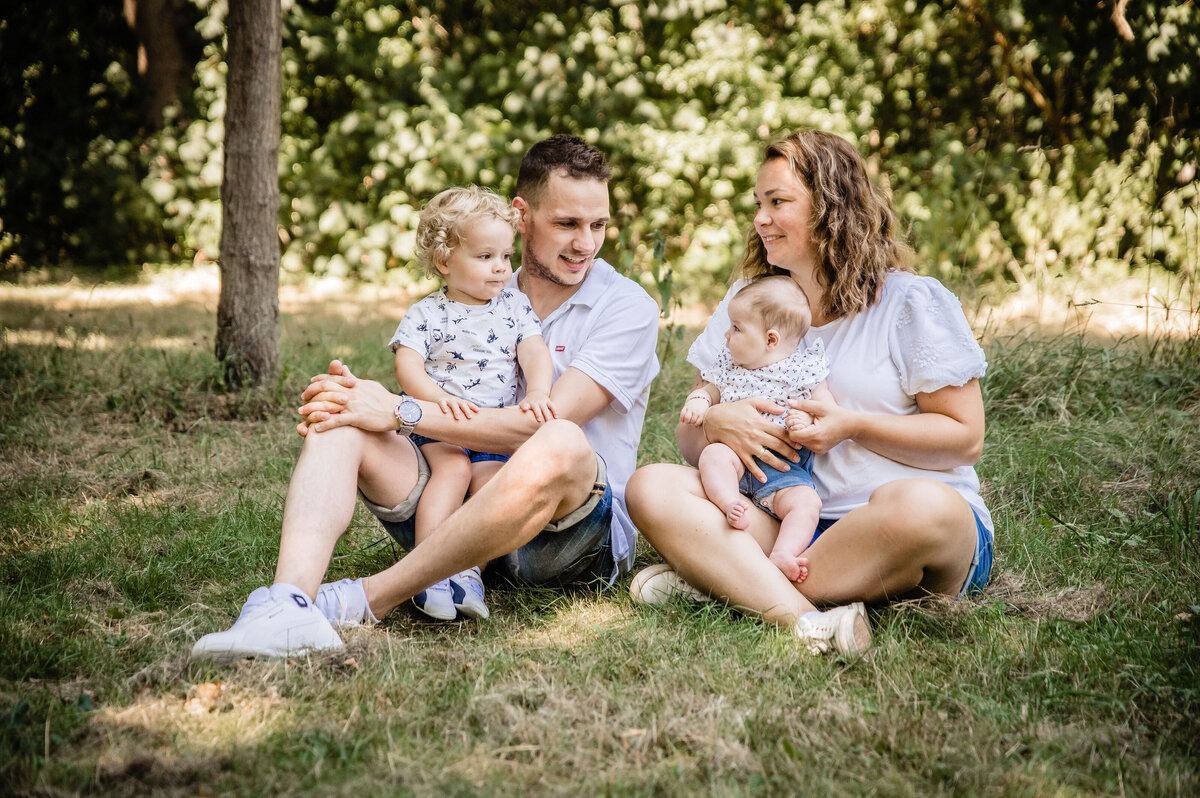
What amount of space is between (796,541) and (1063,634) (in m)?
0.66

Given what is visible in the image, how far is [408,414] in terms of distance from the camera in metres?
2.44

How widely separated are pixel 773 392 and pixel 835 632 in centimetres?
64

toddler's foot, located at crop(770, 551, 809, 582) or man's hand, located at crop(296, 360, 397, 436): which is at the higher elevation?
man's hand, located at crop(296, 360, 397, 436)

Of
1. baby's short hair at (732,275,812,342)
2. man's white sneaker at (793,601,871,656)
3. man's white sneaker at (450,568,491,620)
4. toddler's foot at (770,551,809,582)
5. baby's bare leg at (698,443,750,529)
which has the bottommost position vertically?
man's white sneaker at (450,568,491,620)

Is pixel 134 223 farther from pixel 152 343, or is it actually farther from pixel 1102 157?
pixel 1102 157

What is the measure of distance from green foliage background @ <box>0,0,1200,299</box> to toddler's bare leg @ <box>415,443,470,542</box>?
4790mm

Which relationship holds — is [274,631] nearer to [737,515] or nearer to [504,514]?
[504,514]

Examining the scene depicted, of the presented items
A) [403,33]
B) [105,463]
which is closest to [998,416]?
[105,463]

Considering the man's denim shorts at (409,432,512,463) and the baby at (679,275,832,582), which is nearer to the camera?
the baby at (679,275,832,582)

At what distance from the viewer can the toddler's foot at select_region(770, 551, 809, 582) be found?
234cm

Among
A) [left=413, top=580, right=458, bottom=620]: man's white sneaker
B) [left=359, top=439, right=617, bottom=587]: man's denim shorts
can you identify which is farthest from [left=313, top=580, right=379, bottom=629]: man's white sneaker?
[left=359, top=439, right=617, bottom=587]: man's denim shorts

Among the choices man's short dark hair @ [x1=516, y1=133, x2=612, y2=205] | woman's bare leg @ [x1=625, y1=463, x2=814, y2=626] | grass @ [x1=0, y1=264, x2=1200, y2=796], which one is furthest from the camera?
man's short dark hair @ [x1=516, y1=133, x2=612, y2=205]

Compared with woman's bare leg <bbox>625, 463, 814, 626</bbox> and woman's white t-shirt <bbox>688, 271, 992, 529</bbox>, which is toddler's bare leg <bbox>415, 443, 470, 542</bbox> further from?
woman's white t-shirt <bbox>688, 271, 992, 529</bbox>

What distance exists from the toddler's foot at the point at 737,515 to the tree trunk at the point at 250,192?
Result: 9.30 feet
